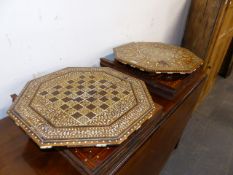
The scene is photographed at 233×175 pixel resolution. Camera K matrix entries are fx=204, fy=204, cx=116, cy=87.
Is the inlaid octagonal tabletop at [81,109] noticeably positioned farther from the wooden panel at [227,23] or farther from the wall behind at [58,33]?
the wooden panel at [227,23]

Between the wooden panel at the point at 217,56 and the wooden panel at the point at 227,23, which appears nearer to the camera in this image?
the wooden panel at the point at 227,23

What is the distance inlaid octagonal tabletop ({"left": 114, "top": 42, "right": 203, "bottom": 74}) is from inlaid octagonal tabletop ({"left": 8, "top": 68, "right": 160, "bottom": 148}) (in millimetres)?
146

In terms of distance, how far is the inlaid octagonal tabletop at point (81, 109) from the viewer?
0.49 metres

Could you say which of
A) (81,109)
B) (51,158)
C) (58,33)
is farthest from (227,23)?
(51,158)

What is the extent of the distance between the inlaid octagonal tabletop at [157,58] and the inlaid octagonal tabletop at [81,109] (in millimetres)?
146

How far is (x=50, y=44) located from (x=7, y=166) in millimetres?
440

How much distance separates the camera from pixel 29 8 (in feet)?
2.12

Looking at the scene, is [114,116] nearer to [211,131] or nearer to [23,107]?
[23,107]

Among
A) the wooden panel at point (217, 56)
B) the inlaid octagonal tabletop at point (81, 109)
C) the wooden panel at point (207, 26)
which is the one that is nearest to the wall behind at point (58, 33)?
the inlaid octagonal tabletop at point (81, 109)

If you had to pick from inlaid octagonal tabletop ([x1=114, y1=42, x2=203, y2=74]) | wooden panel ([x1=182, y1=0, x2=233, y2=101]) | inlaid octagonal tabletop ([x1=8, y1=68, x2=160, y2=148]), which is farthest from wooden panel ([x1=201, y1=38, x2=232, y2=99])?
inlaid octagonal tabletop ([x1=8, y1=68, x2=160, y2=148])

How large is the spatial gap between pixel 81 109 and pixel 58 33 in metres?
0.36

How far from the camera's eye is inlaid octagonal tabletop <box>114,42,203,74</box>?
85 cm

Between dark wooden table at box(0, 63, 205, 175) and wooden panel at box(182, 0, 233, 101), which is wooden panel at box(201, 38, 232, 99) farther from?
dark wooden table at box(0, 63, 205, 175)

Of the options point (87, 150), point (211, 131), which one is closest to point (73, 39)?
point (87, 150)
